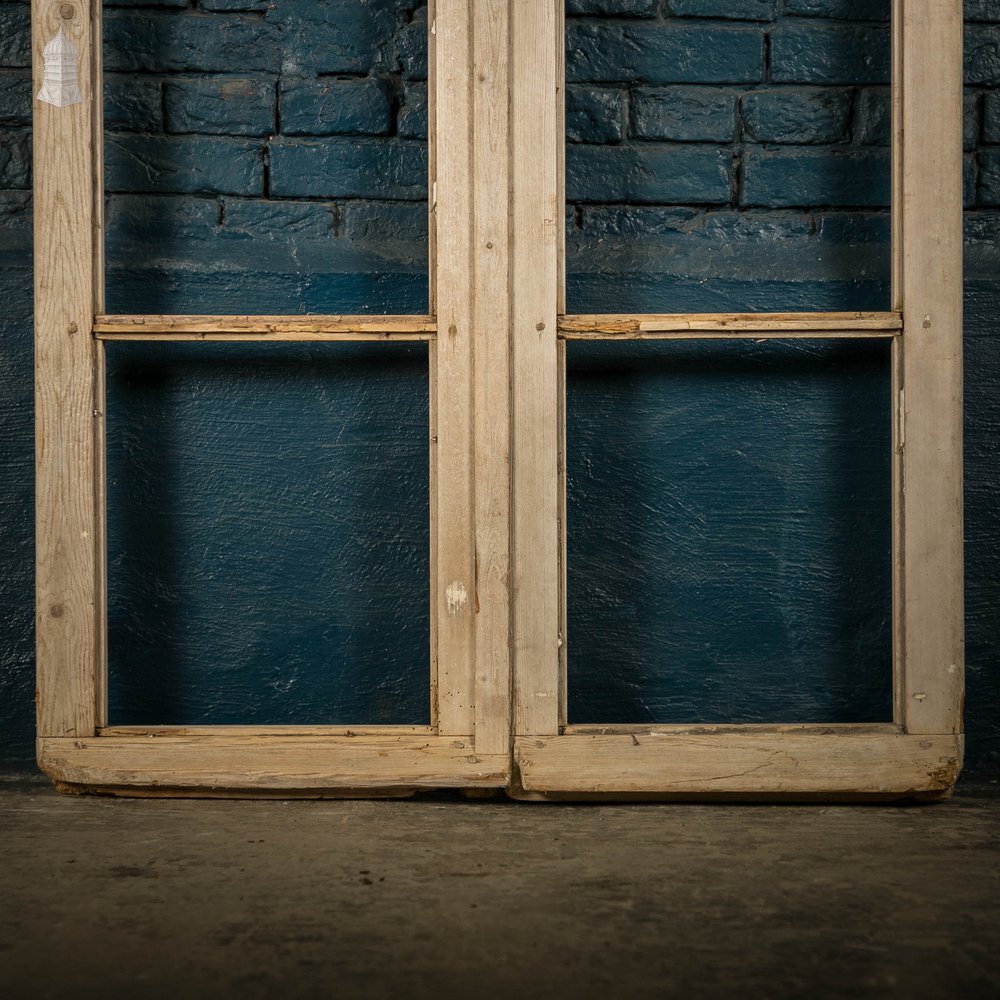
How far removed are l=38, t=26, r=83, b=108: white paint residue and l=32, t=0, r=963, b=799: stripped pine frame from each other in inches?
0.5

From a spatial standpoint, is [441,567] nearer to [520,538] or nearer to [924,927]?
[520,538]

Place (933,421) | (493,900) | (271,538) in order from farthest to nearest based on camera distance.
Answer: (271,538), (933,421), (493,900)

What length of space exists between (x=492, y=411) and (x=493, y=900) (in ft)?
2.30

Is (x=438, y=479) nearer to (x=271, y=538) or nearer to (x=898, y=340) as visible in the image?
(x=271, y=538)

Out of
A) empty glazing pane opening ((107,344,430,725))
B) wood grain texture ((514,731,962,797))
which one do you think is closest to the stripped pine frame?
wood grain texture ((514,731,962,797))

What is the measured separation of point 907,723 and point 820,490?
1.49 ft

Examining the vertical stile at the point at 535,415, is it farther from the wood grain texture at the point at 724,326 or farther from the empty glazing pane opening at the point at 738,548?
the empty glazing pane opening at the point at 738,548

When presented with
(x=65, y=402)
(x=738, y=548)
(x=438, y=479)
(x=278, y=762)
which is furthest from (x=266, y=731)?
(x=738, y=548)

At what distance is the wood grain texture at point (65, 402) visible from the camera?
142cm

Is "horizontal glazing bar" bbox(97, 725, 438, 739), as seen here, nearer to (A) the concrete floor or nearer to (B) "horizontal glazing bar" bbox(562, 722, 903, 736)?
(A) the concrete floor

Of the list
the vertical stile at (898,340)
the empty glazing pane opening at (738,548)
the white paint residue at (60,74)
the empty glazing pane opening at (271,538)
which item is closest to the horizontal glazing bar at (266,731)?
the empty glazing pane opening at (271,538)

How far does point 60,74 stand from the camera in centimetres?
142

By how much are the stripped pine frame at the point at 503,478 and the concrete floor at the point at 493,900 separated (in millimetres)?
75

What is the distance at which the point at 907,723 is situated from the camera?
142 centimetres
